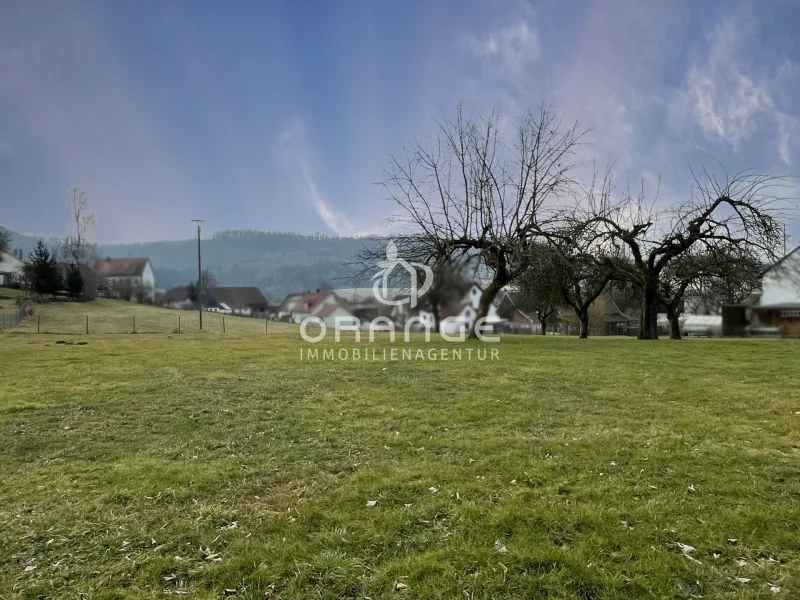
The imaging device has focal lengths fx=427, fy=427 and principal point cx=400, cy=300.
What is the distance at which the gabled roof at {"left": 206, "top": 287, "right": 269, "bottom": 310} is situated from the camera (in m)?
20.9

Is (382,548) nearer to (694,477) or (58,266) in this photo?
(694,477)

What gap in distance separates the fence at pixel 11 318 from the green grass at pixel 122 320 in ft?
1.38

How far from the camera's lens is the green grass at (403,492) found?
248cm

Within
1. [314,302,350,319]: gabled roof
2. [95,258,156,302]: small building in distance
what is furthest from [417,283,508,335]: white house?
[95,258,156,302]: small building in distance

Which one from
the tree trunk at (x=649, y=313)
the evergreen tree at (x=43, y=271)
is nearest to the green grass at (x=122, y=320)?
the evergreen tree at (x=43, y=271)

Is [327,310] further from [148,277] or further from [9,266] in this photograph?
[9,266]

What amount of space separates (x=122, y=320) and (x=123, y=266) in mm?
4571

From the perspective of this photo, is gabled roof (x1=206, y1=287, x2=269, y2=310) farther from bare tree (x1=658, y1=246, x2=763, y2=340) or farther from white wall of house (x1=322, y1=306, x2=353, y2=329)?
bare tree (x1=658, y1=246, x2=763, y2=340)

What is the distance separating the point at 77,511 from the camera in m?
3.34

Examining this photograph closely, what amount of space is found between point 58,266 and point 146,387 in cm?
2035

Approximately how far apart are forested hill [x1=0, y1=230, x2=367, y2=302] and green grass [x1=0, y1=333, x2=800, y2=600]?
10.8 metres

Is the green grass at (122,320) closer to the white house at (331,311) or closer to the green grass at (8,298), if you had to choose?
the green grass at (8,298)

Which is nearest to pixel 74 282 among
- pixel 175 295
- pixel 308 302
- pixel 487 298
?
pixel 175 295

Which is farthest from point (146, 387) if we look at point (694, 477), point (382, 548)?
point (694, 477)
